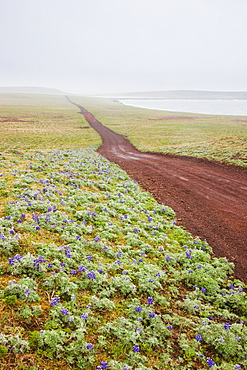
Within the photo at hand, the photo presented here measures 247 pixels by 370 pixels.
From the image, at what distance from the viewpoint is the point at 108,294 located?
260 inches

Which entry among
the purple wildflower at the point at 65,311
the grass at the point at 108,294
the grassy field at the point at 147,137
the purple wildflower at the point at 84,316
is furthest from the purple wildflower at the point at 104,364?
the grassy field at the point at 147,137

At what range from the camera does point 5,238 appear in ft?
24.3

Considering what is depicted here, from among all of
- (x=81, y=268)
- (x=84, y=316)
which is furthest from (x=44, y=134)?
(x=84, y=316)

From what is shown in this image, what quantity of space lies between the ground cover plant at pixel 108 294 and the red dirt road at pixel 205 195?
1191 mm

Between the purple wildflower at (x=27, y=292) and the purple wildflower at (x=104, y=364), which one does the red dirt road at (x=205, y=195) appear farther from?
the purple wildflower at (x=27, y=292)

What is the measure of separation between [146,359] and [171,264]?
4.28m

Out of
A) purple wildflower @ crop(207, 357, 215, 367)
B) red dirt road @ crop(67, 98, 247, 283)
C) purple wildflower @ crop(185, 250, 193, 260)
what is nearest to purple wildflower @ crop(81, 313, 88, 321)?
purple wildflower @ crop(207, 357, 215, 367)

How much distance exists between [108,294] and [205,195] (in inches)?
503

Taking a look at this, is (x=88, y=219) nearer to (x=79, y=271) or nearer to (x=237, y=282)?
(x=79, y=271)

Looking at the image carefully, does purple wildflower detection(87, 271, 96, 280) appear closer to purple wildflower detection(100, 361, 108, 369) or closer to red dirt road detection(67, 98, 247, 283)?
purple wildflower detection(100, 361, 108, 369)

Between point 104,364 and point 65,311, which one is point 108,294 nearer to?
point 65,311

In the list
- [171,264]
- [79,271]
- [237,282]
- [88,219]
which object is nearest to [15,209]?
[88,219]

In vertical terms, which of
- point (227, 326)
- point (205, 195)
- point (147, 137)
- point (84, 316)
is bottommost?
point (227, 326)

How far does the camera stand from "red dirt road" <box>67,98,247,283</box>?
11.1 m
